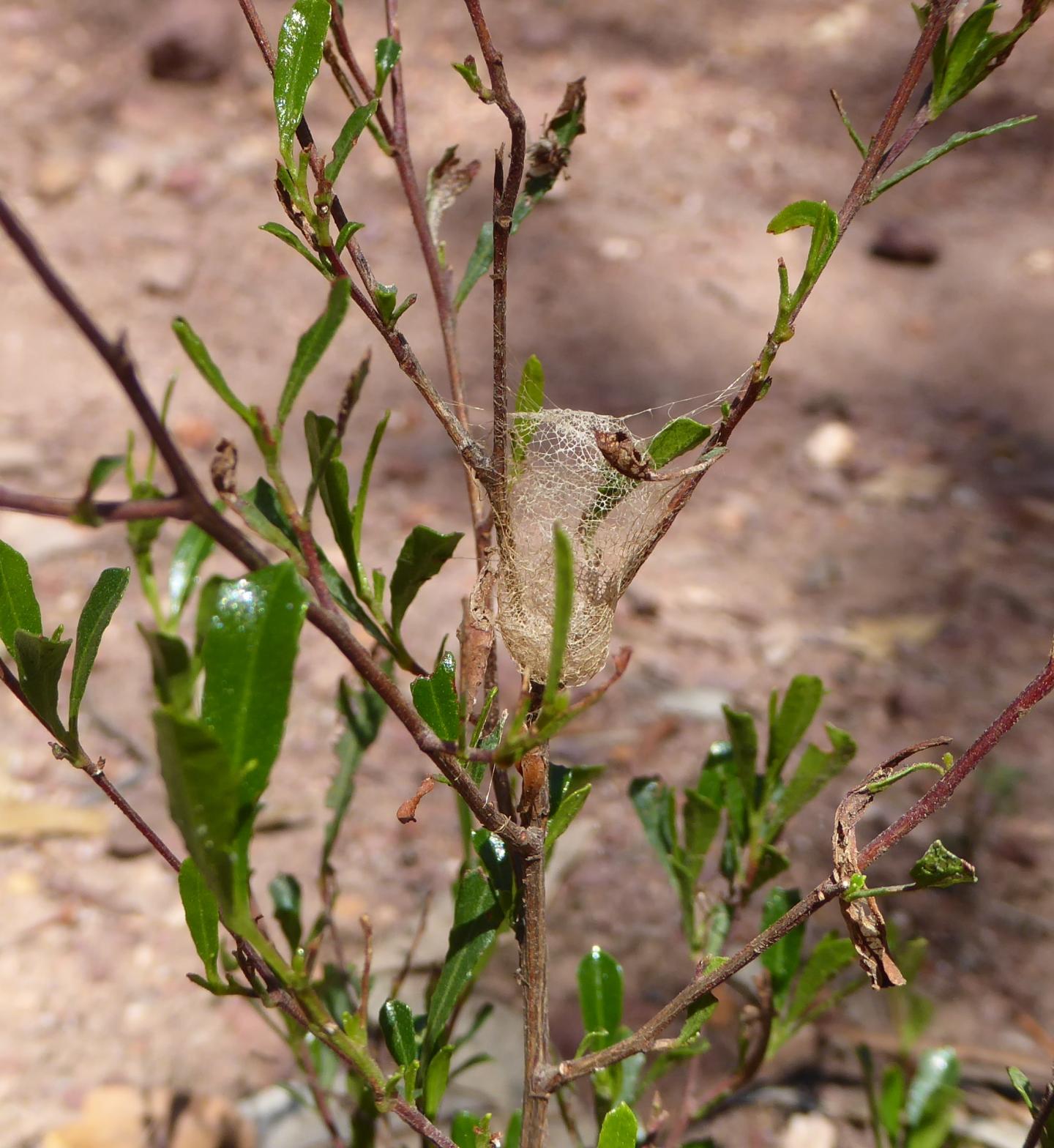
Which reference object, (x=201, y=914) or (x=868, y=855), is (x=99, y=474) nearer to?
(x=201, y=914)

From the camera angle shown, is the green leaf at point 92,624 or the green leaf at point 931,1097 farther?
the green leaf at point 931,1097

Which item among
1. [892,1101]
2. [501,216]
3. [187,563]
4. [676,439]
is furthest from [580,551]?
[892,1101]

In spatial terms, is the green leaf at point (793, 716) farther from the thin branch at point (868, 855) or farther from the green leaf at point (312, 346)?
the green leaf at point (312, 346)

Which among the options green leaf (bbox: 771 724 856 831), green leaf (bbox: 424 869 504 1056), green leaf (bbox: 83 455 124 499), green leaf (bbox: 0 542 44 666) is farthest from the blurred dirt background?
green leaf (bbox: 771 724 856 831)

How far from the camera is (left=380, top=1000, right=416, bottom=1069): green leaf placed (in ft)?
2.22

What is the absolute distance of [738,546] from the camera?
2.16 meters

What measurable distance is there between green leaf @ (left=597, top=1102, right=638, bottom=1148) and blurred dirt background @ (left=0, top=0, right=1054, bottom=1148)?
515 mm

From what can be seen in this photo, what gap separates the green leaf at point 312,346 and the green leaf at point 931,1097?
0.85 metres

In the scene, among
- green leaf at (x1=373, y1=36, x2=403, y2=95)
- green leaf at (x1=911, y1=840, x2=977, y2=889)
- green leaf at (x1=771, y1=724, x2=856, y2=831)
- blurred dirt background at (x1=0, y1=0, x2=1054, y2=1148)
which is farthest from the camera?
blurred dirt background at (x1=0, y1=0, x2=1054, y2=1148)

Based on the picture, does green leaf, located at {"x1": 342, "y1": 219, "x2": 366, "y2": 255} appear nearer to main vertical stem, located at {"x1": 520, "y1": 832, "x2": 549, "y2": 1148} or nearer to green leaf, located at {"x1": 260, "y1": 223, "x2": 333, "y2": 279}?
green leaf, located at {"x1": 260, "y1": 223, "x2": 333, "y2": 279}

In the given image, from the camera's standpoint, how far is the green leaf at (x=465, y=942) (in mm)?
732

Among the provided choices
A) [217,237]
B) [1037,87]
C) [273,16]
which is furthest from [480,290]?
[1037,87]

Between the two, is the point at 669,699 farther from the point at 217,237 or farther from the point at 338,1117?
the point at 217,237

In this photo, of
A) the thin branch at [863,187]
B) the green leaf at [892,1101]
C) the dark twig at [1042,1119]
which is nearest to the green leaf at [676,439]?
the thin branch at [863,187]
